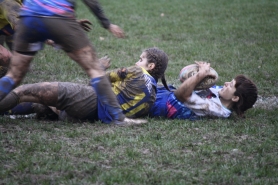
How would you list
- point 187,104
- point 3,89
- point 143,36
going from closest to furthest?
point 3,89 → point 187,104 → point 143,36

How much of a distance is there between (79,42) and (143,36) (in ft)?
22.3

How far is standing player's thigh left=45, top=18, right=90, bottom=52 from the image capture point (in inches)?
167

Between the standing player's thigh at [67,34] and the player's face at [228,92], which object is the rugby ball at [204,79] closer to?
the player's face at [228,92]

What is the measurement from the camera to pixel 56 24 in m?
4.23

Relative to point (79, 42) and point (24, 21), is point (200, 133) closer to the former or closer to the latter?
point (79, 42)

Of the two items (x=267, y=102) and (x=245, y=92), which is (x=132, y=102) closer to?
(x=245, y=92)

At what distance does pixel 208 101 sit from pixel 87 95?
130cm

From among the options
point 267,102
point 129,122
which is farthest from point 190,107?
point 267,102

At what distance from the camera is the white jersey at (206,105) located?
534cm

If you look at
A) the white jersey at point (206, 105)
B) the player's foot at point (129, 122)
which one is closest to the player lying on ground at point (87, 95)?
the player's foot at point (129, 122)

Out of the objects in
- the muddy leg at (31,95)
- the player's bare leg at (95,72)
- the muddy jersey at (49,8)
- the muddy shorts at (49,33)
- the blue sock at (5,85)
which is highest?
the muddy jersey at (49,8)

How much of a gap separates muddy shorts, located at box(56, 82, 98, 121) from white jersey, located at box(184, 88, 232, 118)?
1.02m

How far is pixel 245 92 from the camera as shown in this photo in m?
5.43

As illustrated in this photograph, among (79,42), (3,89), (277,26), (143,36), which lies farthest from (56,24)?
(277,26)
